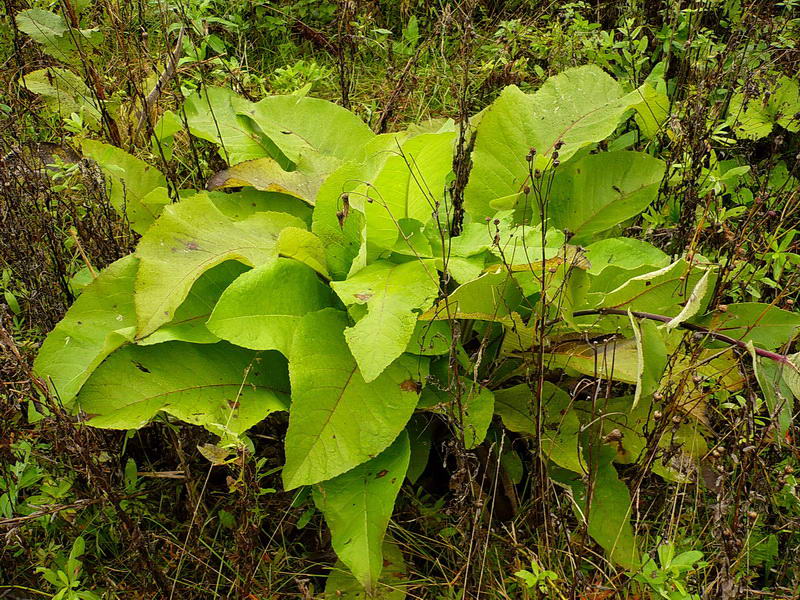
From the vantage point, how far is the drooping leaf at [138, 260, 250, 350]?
1.64 m

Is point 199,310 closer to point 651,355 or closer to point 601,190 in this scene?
point 651,355

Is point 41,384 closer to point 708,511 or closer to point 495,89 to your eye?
point 708,511

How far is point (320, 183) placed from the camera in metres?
1.97

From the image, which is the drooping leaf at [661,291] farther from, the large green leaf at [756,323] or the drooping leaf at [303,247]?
the drooping leaf at [303,247]

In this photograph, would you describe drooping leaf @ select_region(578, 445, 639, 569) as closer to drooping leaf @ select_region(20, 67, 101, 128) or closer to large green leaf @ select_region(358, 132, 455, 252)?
large green leaf @ select_region(358, 132, 455, 252)

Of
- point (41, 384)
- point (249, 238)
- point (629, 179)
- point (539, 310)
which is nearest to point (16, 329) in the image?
point (41, 384)

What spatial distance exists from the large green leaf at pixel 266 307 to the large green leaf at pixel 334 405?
0.21ft

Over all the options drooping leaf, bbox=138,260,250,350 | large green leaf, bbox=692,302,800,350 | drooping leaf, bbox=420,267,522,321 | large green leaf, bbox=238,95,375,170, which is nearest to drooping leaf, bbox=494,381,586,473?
drooping leaf, bbox=420,267,522,321

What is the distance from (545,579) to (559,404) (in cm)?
42

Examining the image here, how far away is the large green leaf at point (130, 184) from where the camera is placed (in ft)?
6.63

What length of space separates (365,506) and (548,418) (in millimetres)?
472

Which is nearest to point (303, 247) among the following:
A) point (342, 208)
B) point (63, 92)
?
point (342, 208)

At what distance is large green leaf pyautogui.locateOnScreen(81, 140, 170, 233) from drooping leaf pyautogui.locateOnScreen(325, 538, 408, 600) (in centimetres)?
106

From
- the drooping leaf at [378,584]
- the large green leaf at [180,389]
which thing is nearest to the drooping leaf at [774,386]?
the drooping leaf at [378,584]
